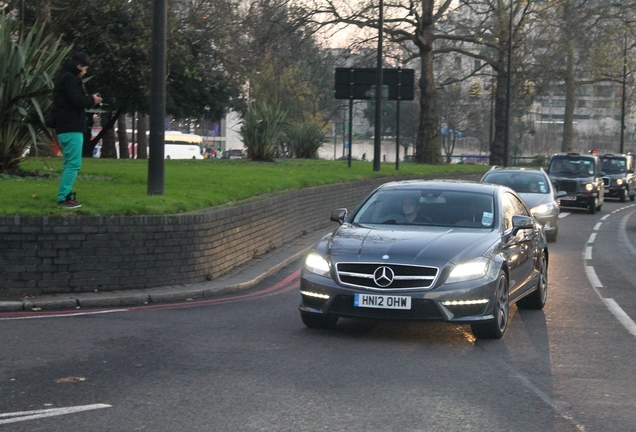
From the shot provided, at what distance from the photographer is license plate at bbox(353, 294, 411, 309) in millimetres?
9000

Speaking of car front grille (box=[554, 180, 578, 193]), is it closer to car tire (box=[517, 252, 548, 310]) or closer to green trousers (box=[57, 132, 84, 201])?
car tire (box=[517, 252, 548, 310])

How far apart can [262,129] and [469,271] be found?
22255 millimetres

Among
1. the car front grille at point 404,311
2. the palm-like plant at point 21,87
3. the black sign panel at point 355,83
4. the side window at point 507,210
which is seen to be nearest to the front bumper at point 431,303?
the car front grille at point 404,311

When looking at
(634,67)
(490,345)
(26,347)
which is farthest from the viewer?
(634,67)

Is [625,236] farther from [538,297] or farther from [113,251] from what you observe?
[113,251]

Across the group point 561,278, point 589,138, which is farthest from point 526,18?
point 589,138

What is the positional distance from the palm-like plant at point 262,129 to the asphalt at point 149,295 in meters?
16.1

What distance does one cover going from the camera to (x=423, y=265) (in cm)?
908

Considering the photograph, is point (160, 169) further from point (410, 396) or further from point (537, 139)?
point (537, 139)

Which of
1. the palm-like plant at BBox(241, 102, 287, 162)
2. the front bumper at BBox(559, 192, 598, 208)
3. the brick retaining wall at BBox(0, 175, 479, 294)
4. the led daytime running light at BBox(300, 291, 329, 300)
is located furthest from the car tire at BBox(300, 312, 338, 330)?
the front bumper at BBox(559, 192, 598, 208)

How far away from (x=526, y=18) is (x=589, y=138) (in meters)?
67.9

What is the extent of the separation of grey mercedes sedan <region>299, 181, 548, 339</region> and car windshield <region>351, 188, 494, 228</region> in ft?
0.03

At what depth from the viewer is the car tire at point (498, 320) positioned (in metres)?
9.30

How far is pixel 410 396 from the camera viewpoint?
280 inches
